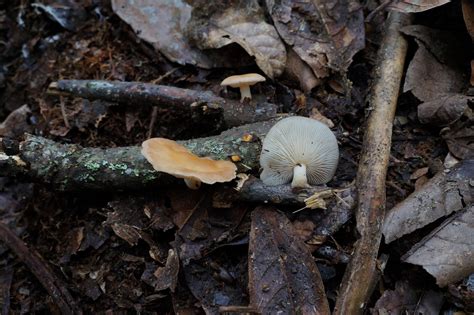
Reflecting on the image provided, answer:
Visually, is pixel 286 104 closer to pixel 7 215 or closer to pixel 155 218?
pixel 155 218

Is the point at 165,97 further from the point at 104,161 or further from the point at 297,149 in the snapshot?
the point at 297,149

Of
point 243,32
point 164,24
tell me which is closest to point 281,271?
point 243,32

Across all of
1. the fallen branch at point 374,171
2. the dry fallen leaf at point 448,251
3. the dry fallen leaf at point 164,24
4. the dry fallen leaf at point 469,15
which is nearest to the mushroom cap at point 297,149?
the fallen branch at point 374,171

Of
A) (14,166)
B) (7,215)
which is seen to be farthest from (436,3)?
(7,215)

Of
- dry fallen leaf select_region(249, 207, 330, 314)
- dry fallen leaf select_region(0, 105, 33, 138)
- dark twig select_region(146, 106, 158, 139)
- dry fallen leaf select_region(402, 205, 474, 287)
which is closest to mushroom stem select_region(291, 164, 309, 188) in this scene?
dry fallen leaf select_region(249, 207, 330, 314)

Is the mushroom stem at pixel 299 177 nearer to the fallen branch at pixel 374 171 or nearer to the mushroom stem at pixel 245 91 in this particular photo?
the fallen branch at pixel 374 171

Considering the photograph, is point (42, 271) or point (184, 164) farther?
point (42, 271)
